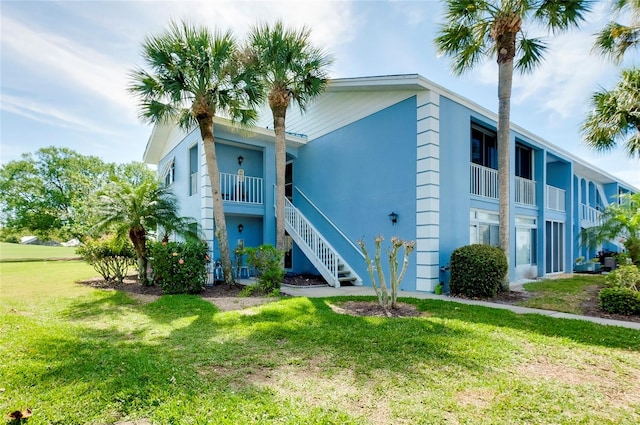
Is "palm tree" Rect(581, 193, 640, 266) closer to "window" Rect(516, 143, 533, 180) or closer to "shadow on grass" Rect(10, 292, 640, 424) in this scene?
"window" Rect(516, 143, 533, 180)

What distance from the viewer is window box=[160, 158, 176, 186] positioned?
1676cm

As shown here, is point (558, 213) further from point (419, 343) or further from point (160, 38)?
point (160, 38)

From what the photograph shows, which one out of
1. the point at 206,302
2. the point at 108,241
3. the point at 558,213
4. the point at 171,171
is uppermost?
the point at 171,171

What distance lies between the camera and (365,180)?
38.1 feet

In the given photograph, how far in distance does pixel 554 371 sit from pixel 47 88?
16.2m

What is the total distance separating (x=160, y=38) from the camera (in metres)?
9.35

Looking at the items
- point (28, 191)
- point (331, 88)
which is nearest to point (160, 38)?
point (331, 88)

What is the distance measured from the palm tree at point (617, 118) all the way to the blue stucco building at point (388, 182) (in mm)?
1972

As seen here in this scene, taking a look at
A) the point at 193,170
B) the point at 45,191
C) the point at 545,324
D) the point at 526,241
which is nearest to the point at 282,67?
the point at 193,170

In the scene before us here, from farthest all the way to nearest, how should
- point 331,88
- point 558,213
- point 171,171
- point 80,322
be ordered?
point 171,171 → point 558,213 → point 331,88 → point 80,322

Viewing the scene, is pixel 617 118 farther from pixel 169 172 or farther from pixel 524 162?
pixel 169 172

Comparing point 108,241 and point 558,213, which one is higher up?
point 558,213

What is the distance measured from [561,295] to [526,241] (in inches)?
197

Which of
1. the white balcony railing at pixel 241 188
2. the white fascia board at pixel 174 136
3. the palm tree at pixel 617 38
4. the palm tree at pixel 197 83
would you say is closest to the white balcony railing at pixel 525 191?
the palm tree at pixel 617 38
